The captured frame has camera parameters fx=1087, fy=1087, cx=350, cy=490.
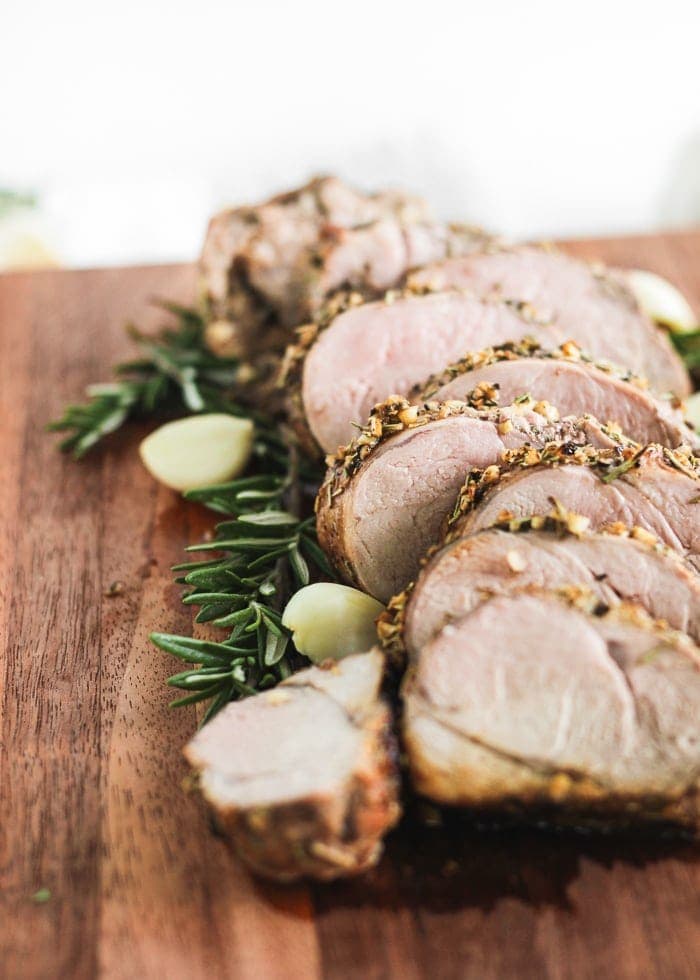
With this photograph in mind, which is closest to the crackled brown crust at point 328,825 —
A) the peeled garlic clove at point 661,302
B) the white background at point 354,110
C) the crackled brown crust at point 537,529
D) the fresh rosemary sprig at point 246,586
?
the crackled brown crust at point 537,529

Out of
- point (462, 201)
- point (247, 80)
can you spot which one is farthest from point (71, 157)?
point (462, 201)

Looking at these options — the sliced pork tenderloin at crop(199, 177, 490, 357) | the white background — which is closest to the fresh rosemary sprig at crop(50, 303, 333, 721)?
the sliced pork tenderloin at crop(199, 177, 490, 357)

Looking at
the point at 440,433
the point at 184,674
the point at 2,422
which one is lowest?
the point at 2,422

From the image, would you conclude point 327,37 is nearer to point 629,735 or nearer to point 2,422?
point 2,422

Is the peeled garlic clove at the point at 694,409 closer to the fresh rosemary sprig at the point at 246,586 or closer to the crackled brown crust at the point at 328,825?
the fresh rosemary sprig at the point at 246,586

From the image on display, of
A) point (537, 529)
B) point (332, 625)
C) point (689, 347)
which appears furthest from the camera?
point (689, 347)

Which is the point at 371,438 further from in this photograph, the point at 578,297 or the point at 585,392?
the point at 578,297

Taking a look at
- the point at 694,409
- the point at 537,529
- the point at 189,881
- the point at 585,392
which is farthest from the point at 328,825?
the point at 694,409
